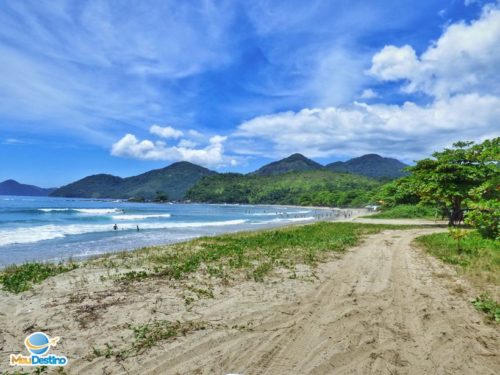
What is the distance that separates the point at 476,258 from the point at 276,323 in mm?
10174

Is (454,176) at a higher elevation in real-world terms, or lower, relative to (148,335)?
higher

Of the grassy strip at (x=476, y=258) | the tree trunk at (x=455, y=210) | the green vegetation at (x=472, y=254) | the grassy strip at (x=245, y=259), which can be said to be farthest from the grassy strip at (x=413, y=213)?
the grassy strip at (x=245, y=259)

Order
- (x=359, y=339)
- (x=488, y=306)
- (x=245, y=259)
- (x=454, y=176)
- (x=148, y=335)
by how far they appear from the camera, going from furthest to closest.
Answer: (x=454, y=176) → (x=245, y=259) → (x=488, y=306) → (x=148, y=335) → (x=359, y=339)

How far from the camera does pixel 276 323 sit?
21.8 ft

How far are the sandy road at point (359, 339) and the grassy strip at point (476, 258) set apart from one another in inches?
17.8

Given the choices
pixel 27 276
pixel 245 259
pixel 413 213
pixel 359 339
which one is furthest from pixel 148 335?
pixel 413 213

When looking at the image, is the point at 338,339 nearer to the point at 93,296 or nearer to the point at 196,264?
the point at 93,296

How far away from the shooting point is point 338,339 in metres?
5.89

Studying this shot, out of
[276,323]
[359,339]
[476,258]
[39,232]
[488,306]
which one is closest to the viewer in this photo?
[359,339]

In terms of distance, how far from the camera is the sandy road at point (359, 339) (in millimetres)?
5047

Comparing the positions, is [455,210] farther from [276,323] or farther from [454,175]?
[276,323]

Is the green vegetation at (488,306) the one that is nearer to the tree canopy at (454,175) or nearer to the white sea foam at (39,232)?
the tree canopy at (454,175)

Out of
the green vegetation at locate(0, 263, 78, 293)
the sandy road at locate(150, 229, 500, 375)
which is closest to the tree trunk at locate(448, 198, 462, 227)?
the sandy road at locate(150, 229, 500, 375)

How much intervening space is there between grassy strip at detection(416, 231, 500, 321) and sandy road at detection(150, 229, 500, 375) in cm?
45
